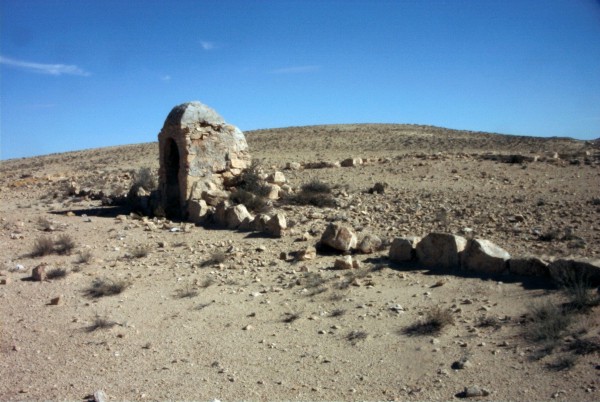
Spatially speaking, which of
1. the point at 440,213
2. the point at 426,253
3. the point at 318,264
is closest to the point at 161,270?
the point at 318,264

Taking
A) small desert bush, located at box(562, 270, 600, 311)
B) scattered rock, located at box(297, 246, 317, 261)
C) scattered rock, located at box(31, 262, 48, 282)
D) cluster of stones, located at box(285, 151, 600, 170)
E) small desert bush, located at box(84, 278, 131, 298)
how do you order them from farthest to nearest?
1. cluster of stones, located at box(285, 151, 600, 170)
2. scattered rock, located at box(297, 246, 317, 261)
3. scattered rock, located at box(31, 262, 48, 282)
4. small desert bush, located at box(84, 278, 131, 298)
5. small desert bush, located at box(562, 270, 600, 311)

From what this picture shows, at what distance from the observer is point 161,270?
802 centimetres

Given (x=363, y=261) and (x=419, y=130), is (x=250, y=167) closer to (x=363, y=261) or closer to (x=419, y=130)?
(x=363, y=261)

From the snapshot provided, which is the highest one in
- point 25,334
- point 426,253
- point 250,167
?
point 250,167

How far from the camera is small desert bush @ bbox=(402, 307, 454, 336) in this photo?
5.36 meters

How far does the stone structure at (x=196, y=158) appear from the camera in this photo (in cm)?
1235

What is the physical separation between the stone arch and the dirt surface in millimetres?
1171

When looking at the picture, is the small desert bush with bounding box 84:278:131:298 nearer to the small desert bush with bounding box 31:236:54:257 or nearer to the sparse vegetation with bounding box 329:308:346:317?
the small desert bush with bounding box 31:236:54:257

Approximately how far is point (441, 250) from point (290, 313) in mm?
2496

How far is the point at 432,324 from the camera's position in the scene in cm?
542

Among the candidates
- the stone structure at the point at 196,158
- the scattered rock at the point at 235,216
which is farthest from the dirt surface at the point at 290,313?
the stone structure at the point at 196,158

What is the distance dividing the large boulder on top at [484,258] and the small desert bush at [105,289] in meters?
4.79

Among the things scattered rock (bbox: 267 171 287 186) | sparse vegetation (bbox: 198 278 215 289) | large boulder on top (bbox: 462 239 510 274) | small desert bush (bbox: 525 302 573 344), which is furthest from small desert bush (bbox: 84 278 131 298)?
scattered rock (bbox: 267 171 287 186)

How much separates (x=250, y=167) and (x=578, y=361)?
1030cm
